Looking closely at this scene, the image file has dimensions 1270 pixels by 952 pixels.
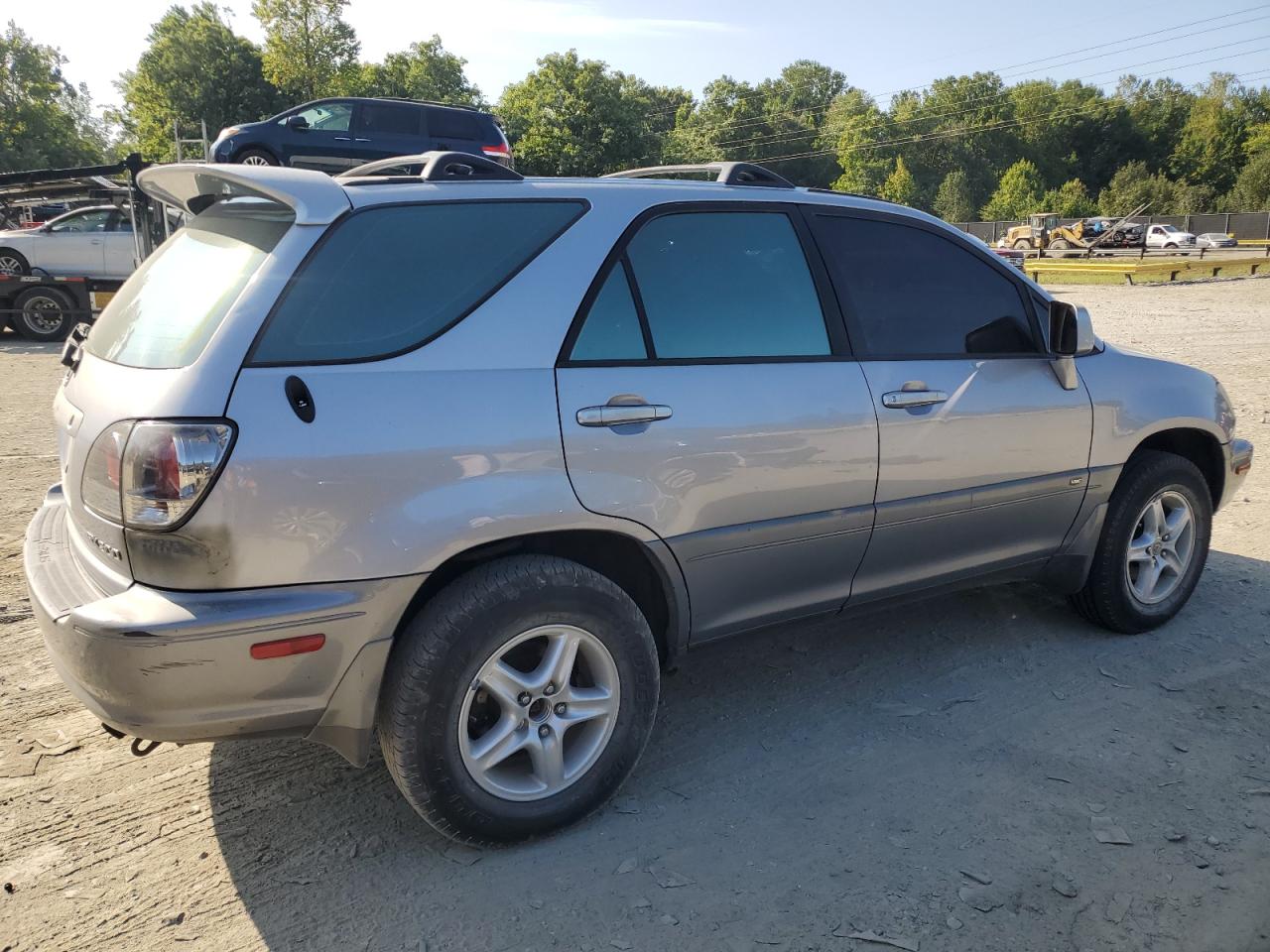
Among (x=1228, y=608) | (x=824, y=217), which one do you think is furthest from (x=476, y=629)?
(x=1228, y=608)

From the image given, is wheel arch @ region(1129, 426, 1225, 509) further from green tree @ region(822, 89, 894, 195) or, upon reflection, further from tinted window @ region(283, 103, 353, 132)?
green tree @ region(822, 89, 894, 195)

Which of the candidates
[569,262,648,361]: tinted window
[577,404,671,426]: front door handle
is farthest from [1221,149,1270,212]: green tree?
[577,404,671,426]: front door handle

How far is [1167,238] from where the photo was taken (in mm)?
50781

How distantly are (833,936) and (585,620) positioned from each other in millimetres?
1031

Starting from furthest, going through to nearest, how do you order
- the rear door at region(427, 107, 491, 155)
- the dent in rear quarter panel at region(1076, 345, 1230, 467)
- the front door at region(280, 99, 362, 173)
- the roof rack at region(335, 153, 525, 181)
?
the rear door at region(427, 107, 491, 155)
the front door at region(280, 99, 362, 173)
the dent in rear quarter panel at region(1076, 345, 1230, 467)
the roof rack at region(335, 153, 525, 181)

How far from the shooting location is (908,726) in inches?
135

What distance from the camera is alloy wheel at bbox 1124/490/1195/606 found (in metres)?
4.19

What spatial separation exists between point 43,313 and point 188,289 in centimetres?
1393

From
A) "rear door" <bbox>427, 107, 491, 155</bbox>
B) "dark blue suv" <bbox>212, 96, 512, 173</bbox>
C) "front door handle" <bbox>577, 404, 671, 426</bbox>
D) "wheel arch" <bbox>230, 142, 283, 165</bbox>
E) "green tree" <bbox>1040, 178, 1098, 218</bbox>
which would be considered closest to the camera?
"front door handle" <bbox>577, 404, 671, 426</bbox>

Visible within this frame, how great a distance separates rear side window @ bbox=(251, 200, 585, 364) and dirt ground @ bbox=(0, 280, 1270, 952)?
1431 mm

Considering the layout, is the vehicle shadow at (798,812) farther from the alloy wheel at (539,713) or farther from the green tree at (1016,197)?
the green tree at (1016,197)

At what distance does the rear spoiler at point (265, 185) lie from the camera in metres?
2.55

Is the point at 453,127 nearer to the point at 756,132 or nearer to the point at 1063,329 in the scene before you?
the point at 1063,329

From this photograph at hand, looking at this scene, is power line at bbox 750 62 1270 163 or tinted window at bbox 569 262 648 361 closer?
tinted window at bbox 569 262 648 361
